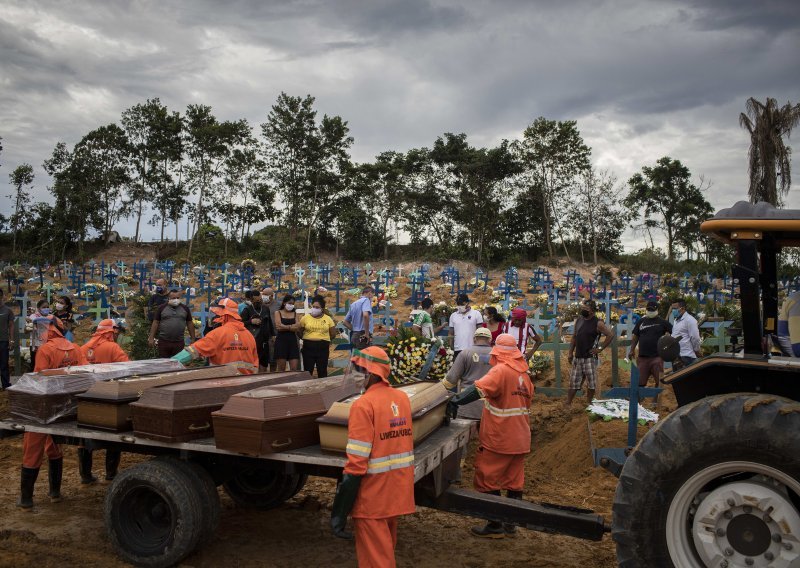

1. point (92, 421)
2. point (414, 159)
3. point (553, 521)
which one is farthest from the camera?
point (414, 159)

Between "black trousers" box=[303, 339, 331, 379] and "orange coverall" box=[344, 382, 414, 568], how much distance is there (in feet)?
20.0

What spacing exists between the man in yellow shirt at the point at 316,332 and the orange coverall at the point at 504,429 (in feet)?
15.6

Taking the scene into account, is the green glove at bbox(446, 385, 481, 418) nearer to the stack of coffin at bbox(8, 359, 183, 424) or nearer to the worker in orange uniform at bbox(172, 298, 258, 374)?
the worker in orange uniform at bbox(172, 298, 258, 374)

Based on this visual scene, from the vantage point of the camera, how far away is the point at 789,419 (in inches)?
122

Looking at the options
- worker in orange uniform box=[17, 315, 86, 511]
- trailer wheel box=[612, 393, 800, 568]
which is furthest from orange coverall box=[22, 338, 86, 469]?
trailer wheel box=[612, 393, 800, 568]

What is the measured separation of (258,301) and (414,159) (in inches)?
969

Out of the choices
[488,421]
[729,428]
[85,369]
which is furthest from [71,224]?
[729,428]

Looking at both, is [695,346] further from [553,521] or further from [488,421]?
[553,521]

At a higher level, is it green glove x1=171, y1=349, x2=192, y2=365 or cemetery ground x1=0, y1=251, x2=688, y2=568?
green glove x1=171, y1=349, x2=192, y2=365

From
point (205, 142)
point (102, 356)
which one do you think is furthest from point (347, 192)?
point (102, 356)

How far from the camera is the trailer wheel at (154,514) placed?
443 centimetres

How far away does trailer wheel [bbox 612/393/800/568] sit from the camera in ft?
10.3

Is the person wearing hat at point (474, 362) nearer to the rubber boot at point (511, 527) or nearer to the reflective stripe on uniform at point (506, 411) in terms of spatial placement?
the reflective stripe on uniform at point (506, 411)

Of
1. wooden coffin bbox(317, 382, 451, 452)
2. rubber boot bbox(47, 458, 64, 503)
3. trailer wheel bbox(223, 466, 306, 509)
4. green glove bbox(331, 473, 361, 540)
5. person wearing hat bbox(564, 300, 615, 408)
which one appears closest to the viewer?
green glove bbox(331, 473, 361, 540)
